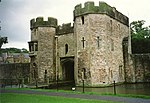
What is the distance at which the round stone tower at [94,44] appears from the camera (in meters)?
18.7

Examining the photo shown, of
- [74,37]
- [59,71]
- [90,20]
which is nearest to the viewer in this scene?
[90,20]

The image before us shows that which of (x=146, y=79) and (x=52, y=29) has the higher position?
(x=52, y=29)

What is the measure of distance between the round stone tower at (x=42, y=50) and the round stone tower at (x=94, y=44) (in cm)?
363

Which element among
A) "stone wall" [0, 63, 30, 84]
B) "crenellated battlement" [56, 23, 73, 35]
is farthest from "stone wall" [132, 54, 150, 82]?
"stone wall" [0, 63, 30, 84]

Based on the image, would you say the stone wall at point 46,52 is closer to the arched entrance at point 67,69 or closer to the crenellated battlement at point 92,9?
the arched entrance at point 67,69

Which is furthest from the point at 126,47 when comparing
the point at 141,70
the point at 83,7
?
the point at 83,7

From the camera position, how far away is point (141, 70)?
23188 millimetres

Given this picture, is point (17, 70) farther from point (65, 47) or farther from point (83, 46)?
point (83, 46)

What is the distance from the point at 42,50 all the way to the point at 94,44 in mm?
5699

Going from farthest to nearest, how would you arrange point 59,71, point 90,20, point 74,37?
point 59,71, point 74,37, point 90,20

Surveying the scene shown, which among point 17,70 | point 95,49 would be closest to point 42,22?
point 95,49

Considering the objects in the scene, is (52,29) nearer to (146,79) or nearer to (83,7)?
(83,7)

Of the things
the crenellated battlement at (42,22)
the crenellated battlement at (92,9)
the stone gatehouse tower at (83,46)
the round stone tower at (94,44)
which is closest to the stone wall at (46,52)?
the stone gatehouse tower at (83,46)

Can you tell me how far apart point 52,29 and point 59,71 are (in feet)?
13.3
